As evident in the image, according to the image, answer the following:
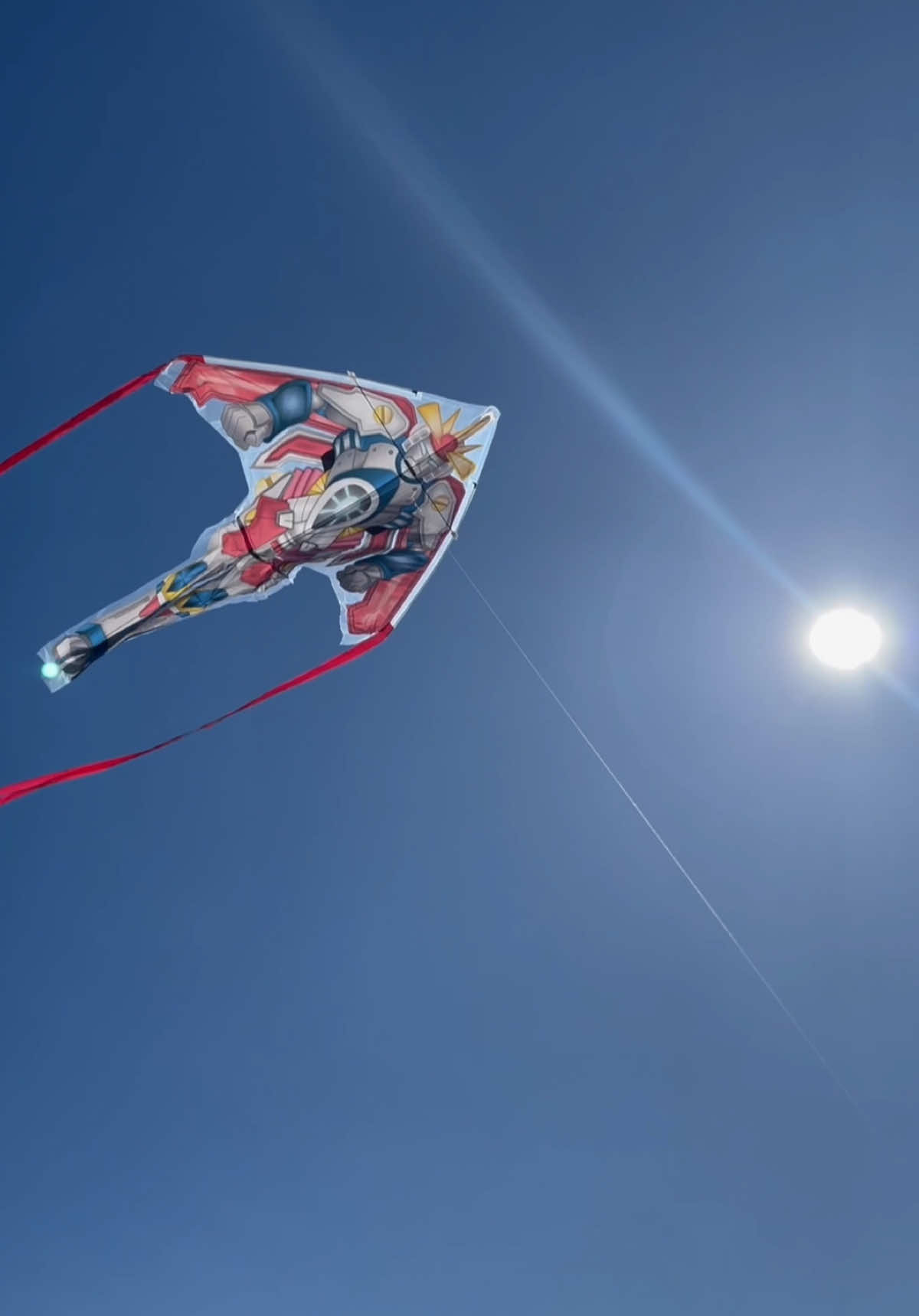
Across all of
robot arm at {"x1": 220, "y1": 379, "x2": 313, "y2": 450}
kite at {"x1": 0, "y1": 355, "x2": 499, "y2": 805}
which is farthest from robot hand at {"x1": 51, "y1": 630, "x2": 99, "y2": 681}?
robot arm at {"x1": 220, "y1": 379, "x2": 313, "y2": 450}

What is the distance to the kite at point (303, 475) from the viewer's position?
1253 centimetres

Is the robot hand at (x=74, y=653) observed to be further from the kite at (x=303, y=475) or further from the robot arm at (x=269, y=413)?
the robot arm at (x=269, y=413)

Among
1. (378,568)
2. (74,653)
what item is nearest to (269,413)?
(378,568)

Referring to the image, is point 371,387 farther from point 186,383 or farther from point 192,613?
point 192,613

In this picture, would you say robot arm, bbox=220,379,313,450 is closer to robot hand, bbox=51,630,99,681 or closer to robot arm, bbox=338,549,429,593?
robot arm, bbox=338,549,429,593

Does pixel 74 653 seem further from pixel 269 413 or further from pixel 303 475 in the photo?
pixel 269 413

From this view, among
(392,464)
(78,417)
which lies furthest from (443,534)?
(78,417)

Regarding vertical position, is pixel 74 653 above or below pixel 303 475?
below

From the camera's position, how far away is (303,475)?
1314 centimetres

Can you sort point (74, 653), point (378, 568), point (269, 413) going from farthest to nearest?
1. point (378, 568)
2. point (269, 413)
3. point (74, 653)

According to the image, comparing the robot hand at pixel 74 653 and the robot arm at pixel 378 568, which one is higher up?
the robot arm at pixel 378 568

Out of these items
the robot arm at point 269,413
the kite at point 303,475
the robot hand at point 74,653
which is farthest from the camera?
the robot arm at point 269,413

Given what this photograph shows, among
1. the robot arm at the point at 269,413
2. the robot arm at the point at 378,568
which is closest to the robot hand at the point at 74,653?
the robot arm at the point at 269,413

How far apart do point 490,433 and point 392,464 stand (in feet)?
5.19
